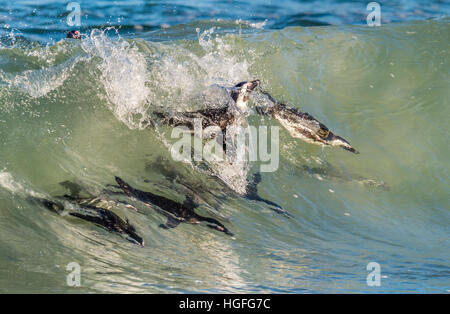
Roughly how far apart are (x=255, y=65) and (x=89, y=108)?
8.77 feet

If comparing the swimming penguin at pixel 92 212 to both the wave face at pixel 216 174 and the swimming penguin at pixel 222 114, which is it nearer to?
the wave face at pixel 216 174

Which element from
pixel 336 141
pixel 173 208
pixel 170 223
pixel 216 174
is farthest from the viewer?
pixel 336 141

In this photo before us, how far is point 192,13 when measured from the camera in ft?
37.4

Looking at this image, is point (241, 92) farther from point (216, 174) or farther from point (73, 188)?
point (73, 188)

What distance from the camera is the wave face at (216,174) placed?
4016mm

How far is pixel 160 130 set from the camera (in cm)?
547

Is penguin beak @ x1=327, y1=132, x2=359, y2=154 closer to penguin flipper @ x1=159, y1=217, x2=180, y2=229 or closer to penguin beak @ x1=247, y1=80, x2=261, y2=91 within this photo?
penguin beak @ x1=247, y1=80, x2=261, y2=91

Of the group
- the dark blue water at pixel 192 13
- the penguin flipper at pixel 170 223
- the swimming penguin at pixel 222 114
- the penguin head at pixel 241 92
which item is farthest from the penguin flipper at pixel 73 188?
the dark blue water at pixel 192 13

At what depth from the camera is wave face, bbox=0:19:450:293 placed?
402 cm

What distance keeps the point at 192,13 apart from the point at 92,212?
7640mm

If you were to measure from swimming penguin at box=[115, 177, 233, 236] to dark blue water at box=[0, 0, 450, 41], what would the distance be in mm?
6065

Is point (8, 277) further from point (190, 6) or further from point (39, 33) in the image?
point (190, 6)

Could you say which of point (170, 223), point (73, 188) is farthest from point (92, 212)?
point (170, 223)

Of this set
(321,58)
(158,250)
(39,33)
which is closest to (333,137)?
(158,250)
